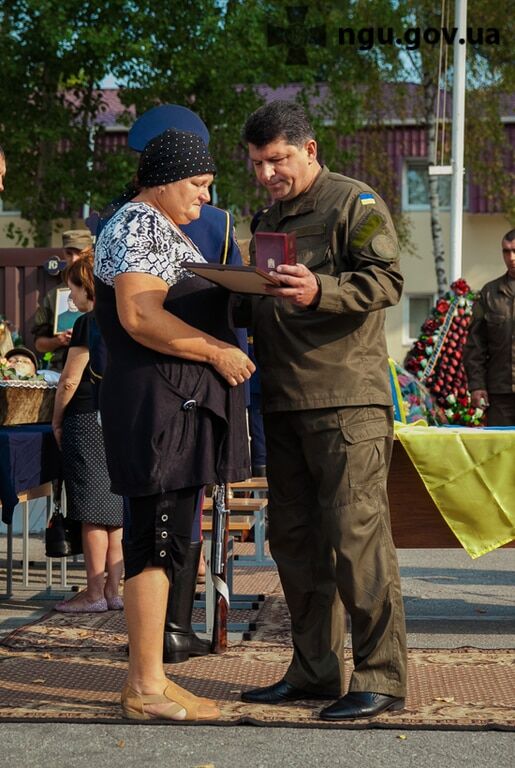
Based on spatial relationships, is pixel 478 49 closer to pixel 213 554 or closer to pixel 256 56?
pixel 256 56

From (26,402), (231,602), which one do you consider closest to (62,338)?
(26,402)

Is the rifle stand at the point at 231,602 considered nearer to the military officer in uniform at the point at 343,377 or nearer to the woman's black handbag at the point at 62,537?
the woman's black handbag at the point at 62,537

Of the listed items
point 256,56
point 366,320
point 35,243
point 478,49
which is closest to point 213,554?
point 366,320

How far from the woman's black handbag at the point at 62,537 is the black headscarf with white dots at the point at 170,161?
9.32 ft

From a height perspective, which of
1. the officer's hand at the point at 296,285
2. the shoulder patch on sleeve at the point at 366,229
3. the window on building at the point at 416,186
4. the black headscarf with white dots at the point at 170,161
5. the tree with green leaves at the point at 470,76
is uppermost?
the tree with green leaves at the point at 470,76

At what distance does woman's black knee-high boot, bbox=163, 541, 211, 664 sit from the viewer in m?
4.92

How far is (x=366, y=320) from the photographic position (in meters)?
4.57

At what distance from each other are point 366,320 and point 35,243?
82.0 ft

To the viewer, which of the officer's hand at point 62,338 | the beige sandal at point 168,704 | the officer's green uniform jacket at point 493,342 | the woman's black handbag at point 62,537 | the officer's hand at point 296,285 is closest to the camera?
the officer's hand at point 296,285

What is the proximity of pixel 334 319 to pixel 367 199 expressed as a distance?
0.42 metres

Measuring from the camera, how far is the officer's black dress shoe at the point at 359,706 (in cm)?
443

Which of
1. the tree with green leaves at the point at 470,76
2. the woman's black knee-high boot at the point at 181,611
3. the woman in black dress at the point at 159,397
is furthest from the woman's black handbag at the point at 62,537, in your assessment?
the tree with green leaves at the point at 470,76

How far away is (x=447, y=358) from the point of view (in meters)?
11.6

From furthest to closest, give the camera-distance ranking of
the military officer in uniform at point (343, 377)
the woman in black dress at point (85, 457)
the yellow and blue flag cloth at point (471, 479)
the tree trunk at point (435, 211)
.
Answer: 1. the tree trunk at point (435, 211)
2. the woman in black dress at point (85, 457)
3. the yellow and blue flag cloth at point (471, 479)
4. the military officer in uniform at point (343, 377)
